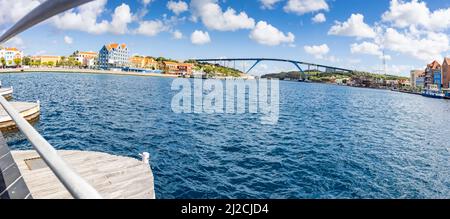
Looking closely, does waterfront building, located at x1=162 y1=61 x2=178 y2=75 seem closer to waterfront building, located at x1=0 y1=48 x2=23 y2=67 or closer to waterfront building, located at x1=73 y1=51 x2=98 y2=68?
waterfront building, located at x1=73 y1=51 x2=98 y2=68

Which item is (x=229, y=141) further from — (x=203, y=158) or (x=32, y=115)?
(x=32, y=115)

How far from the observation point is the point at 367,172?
1680 cm

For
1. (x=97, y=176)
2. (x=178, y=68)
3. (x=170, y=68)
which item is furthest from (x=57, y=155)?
(x=178, y=68)

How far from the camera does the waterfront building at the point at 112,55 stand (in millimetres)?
182000

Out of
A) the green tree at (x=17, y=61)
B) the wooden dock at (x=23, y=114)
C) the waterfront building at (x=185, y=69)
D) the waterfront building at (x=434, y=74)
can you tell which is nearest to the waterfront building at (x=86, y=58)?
the green tree at (x=17, y=61)

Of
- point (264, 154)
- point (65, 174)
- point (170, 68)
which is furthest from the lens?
point (170, 68)

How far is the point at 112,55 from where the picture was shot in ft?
604

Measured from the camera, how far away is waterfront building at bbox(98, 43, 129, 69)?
182000 mm

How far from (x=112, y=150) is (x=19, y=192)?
1663 centimetres

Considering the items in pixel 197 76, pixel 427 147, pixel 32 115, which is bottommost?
pixel 427 147

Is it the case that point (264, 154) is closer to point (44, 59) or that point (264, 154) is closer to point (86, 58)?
point (44, 59)

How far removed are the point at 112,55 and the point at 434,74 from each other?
172767 millimetres

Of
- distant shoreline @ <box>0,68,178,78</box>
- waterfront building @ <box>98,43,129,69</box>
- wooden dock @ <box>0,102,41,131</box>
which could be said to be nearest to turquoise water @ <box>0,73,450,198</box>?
wooden dock @ <box>0,102,41,131</box>

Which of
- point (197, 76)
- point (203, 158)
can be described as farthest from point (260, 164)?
point (197, 76)
